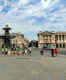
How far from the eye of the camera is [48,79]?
6.80m

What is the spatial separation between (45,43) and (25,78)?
134939 millimetres

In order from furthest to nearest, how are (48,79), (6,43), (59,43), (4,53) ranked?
(59,43) → (6,43) → (4,53) → (48,79)

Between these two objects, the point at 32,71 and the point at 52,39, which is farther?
the point at 52,39

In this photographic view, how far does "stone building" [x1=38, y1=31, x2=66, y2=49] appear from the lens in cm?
13762

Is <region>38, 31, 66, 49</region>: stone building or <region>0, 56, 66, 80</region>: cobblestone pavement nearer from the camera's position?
<region>0, 56, 66, 80</region>: cobblestone pavement

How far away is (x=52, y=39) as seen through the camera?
14088cm

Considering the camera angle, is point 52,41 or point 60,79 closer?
point 60,79

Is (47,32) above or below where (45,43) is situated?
above

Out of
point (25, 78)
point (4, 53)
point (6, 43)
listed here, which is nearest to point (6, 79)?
point (25, 78)

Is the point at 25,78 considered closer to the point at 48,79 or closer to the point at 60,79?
the point at 48,79

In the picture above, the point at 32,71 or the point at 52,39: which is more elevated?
the point at 32,71

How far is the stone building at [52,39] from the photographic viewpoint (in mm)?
137625

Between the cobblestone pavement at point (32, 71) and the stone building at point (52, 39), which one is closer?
the cobblestone pavement at point (32, 71)

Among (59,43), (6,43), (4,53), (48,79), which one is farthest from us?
(59,43)
